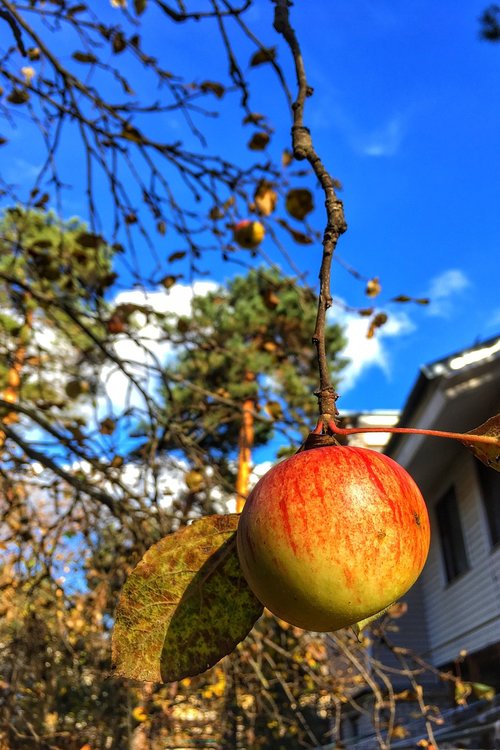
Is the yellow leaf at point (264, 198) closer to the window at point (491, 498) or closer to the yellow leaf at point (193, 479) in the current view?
the yellow leaf at point (193, 479)

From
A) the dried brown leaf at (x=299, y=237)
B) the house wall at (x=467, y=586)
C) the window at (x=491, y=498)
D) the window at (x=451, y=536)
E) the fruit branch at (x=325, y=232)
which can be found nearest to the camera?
the fruit branch at (x=325, y=232)

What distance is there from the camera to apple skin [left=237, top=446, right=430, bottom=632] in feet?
2.46

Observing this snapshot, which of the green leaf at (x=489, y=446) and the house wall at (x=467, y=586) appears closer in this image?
the green leaf at (x=489, y=446)

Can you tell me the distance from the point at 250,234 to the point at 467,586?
25.3ft

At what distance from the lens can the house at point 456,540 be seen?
22.5 ft

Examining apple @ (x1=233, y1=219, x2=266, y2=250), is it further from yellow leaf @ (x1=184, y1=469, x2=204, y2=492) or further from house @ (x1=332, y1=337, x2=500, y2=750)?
house @ (x1=332, y1=337, x2=500, y2=750)

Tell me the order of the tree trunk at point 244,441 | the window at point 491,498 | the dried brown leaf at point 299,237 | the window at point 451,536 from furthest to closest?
1. the window at point 451,536
2. the window at point 491,498
3. the dried brown leaf at point 299,237
4. the tree trunk at point 244,441

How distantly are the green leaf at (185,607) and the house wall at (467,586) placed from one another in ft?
26.0

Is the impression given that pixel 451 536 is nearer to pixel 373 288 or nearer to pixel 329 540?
pixel 373 288

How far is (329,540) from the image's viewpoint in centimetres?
75

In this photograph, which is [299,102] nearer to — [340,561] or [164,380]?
[340,561]

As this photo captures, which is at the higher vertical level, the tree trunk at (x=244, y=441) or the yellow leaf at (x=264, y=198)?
the yellow leaf at (x=264, y=198)

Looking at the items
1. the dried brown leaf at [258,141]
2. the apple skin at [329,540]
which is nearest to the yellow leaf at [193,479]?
the dried brown leaf at [258,141]

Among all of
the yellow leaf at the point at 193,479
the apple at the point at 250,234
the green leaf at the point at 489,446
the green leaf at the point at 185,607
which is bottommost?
the green leaf at the point at 185,607
